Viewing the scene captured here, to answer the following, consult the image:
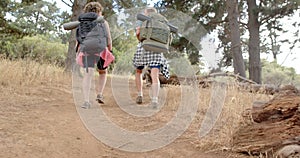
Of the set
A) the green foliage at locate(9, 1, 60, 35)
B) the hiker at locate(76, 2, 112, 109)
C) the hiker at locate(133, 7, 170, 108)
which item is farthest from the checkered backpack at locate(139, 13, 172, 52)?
the green foliage at locate(9, 1, 60, 35)

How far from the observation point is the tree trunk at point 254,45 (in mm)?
11977

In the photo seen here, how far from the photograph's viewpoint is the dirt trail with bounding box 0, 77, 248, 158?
10.1 ft

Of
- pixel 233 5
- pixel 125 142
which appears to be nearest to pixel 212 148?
pixel 125 142

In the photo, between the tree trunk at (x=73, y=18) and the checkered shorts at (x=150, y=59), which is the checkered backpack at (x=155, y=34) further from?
the tree trunk at (x=73, y=18)

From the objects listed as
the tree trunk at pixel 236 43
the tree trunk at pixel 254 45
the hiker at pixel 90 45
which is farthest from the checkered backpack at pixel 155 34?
the tree trunk at pixel 254 45

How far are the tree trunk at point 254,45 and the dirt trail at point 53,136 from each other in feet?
25.7

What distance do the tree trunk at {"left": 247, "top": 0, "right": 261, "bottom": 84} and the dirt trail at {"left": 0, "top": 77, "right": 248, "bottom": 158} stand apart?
309 inches

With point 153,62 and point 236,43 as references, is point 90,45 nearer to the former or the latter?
point 153,62

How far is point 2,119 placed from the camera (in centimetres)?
391

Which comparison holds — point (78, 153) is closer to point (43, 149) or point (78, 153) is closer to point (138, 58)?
point (43, 149)

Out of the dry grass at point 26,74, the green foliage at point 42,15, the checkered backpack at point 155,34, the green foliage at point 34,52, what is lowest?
the dry grass at point 26,74

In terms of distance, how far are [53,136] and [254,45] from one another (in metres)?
10.1

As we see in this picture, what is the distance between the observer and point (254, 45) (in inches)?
484

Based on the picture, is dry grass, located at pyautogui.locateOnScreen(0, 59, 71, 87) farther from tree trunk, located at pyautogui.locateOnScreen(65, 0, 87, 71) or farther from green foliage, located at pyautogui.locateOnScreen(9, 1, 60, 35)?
green foliage, located at pyautogui.locateOnScreen(9, 1, 60, 35)
